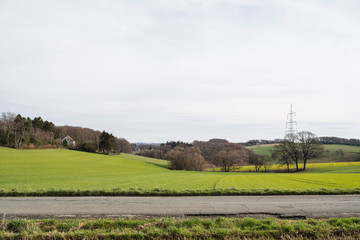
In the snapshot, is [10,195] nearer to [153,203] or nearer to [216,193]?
[153,203]

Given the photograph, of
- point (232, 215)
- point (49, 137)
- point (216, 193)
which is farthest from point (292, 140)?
point (49, 137)

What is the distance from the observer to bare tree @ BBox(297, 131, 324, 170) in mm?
63281

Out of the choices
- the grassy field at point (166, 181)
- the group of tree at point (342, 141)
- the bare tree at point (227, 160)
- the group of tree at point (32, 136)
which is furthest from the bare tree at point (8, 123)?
the group of tree at point (342, 141)

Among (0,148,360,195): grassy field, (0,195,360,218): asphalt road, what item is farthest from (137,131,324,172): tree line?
(0,195,360,218): asphalt road

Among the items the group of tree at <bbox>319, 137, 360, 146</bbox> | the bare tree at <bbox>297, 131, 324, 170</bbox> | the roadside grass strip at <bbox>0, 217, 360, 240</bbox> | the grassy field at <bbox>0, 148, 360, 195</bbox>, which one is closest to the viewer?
the roadside grass strip at <bbox>0, 217, 360, 240</bbox>

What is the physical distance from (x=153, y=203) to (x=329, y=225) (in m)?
6.16

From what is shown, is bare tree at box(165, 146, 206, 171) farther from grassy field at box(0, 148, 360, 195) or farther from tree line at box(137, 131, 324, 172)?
grassy field at box(0, 148, 360, 195)

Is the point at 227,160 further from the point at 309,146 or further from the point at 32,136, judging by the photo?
the point at 32,136

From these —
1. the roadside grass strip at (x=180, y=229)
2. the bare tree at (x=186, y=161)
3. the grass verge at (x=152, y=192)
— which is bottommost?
the bare tree at (x=186, y=161)

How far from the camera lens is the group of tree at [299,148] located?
209 feet

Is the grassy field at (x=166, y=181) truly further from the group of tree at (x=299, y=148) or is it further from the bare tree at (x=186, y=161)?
the bare tree at (x=186, y=161)

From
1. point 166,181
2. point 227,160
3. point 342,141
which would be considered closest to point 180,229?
point 166,181

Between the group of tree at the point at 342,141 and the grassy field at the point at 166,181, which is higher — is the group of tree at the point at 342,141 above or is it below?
above

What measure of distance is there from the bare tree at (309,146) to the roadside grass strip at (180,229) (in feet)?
210
